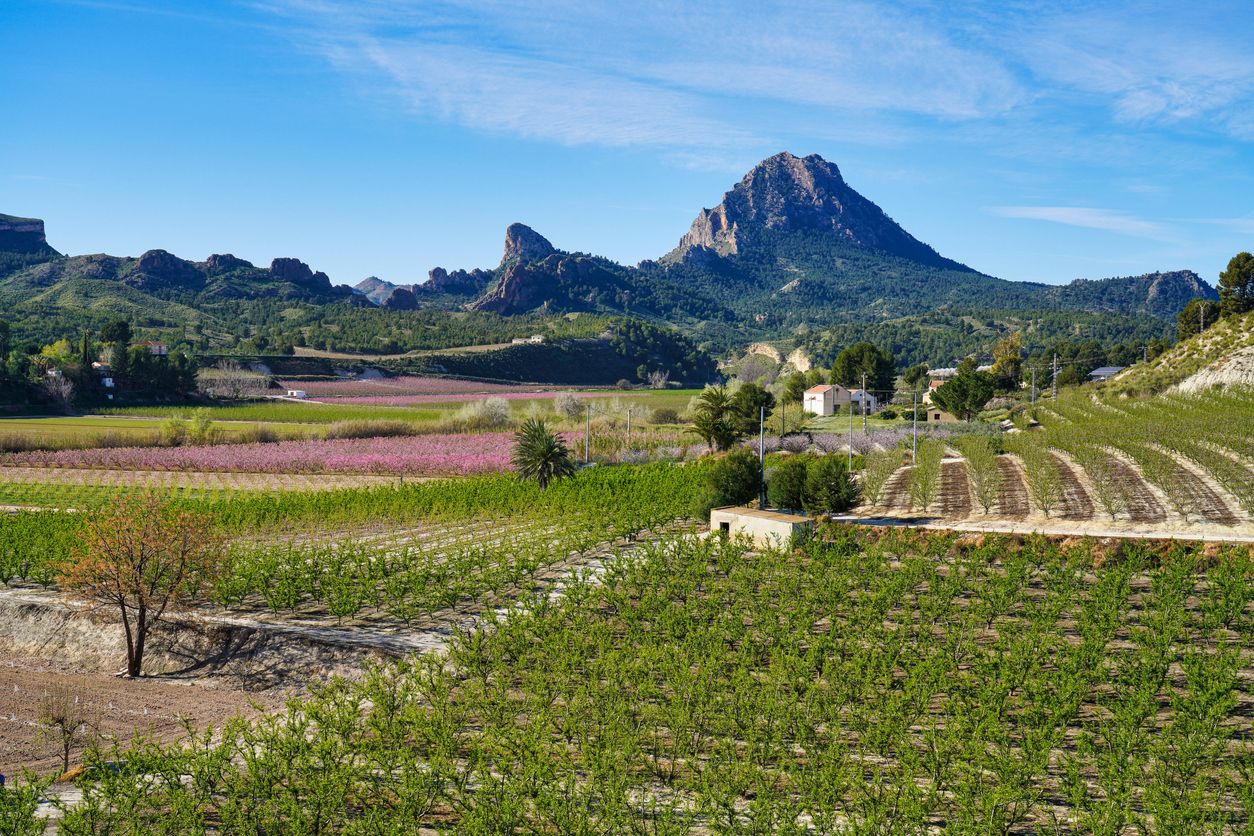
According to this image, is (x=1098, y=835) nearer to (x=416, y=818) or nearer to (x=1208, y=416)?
(x=416, y=818)

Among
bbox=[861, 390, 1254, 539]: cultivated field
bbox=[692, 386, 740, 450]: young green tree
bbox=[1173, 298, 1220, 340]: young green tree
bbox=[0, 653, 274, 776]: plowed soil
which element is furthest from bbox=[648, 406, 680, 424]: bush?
bbox=[0, 653, 274, 776]: plowed soil

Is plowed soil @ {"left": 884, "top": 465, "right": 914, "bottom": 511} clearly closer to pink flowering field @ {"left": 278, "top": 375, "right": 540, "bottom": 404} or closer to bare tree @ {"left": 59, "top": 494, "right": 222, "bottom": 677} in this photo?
bare tree @ {"left": 59, "top": 494, "right": 222, "bottom": 677}

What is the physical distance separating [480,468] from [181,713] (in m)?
26.5

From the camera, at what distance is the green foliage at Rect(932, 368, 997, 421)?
198 ft

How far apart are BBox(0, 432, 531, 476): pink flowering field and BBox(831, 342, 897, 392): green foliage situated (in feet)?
138

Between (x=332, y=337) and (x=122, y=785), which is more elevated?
(x=332, y=337)

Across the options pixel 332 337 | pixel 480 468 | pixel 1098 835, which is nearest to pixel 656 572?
pixel 1098 835

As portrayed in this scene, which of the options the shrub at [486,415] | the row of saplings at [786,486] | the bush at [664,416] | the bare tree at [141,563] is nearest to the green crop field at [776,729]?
the bare tree at [141,563]

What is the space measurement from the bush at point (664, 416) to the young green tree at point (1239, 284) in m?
45.7

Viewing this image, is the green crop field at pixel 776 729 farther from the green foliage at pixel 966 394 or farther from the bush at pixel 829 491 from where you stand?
the green foliage at pixel 966 394

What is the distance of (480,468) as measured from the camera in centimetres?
4047

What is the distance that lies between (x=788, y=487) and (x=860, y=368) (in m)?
55.3

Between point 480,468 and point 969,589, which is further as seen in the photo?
point 480,468

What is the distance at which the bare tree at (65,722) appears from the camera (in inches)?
470
